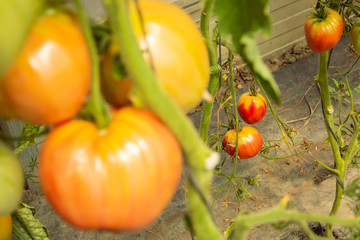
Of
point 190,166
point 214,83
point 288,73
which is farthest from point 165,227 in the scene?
point 190,166

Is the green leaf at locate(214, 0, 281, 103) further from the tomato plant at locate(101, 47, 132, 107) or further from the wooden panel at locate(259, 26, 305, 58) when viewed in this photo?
the wooden panel at locate(259, 26, 305, 58)

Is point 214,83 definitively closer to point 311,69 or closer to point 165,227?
point 165,227

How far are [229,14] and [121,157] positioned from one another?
0.15 meters

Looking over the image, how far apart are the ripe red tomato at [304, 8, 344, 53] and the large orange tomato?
1.12 meters

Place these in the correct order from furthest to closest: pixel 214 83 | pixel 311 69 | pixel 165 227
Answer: pixel 311 69, pixel 165 227, pixel 214 83

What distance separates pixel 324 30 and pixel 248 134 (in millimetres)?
447

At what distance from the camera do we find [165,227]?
182cm

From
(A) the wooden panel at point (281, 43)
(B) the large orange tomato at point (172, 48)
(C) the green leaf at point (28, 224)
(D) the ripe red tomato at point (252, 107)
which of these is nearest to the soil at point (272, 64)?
(A) the wooden panel at point (281, 43)

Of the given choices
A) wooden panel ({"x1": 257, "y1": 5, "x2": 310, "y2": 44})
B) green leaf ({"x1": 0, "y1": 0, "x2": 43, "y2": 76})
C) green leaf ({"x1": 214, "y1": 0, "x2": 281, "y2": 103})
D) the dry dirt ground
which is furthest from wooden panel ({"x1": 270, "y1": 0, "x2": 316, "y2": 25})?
green leaf ({"x1": 0, "y1": 0, "x2": 43, "y2": 76})

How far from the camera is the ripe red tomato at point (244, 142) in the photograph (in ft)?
4.83

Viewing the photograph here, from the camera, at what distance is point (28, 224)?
0.67 meters

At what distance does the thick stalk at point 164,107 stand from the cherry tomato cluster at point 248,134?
108 cm

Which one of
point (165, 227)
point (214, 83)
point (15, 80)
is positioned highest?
point (15, 80)

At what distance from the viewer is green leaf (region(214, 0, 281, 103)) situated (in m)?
0.33
